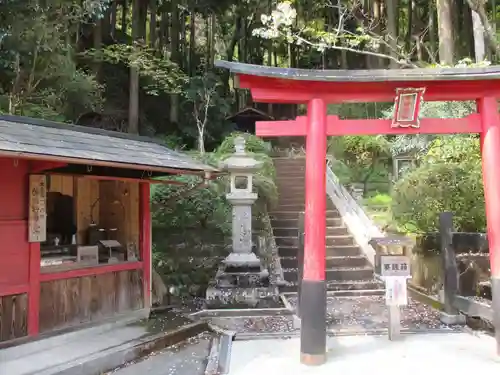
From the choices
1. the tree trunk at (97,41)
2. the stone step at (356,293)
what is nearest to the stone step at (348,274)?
the stone step at (356,293)

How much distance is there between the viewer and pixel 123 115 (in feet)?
81.9

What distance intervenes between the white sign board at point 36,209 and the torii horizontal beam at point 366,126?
3.38 metres

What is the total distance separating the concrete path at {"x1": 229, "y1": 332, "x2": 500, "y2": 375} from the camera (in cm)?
609

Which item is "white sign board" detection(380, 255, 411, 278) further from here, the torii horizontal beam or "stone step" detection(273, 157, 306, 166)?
"stone step" detection(273, 157, 306, 166)

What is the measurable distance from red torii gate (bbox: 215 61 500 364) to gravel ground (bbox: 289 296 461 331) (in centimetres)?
204

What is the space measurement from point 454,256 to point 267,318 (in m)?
3.86

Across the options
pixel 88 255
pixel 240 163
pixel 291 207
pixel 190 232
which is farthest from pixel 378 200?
pixel 88 255

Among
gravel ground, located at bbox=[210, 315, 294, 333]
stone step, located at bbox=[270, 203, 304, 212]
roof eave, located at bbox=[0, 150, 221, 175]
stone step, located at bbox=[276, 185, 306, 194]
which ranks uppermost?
stone step, located at bbox=[276, 185, 306, 194]

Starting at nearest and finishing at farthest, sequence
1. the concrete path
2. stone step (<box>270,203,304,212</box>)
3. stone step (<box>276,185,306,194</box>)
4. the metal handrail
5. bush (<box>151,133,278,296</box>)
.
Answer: the concrete path
bush (<box>151,133,278,296</box>)
the metal handrail
stone step (<box>270,203,304,212</box>)
stone step (<box>276,185,306,194</box>)

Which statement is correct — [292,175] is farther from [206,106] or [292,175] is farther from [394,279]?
[394,279]

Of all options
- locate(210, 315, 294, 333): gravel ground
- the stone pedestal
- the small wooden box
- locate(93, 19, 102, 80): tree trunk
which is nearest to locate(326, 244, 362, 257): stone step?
the stone pedestal

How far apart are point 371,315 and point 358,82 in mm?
4987

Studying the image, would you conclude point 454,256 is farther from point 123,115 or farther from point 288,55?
point 288,55

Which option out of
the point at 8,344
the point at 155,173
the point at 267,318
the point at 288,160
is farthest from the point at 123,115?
the point at 8,344
